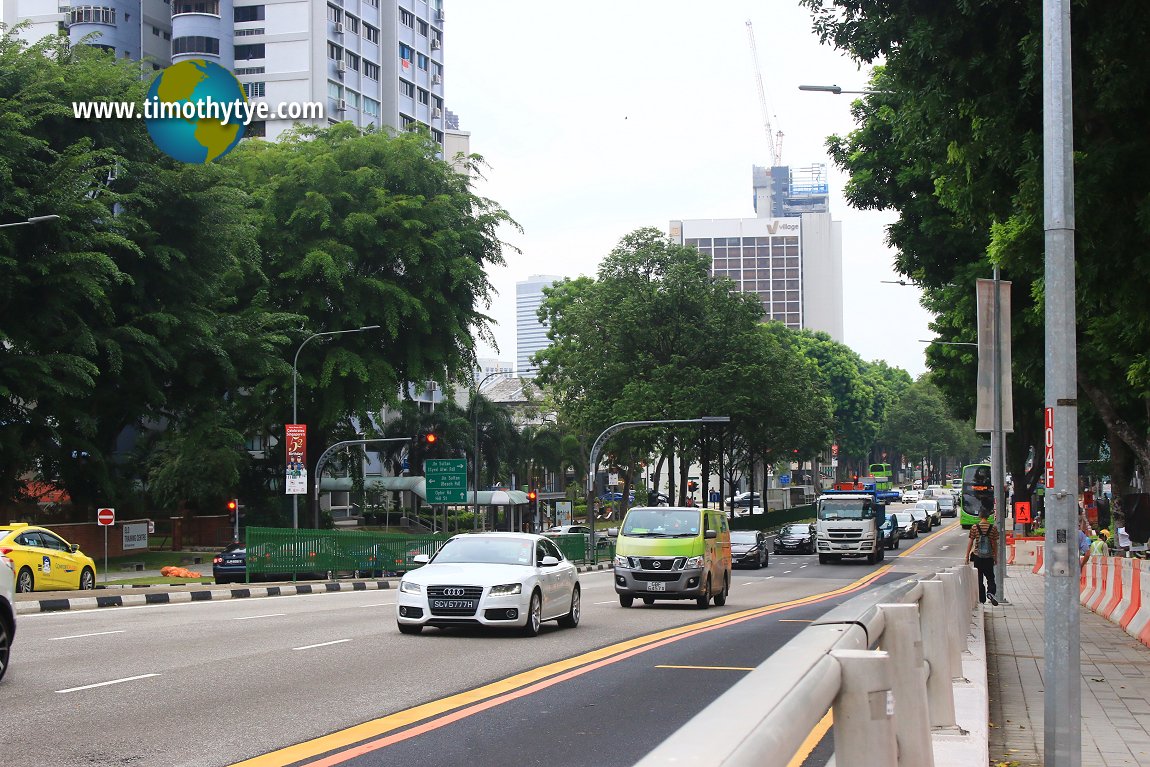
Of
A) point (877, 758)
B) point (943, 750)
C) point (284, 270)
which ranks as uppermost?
point (284, 270)

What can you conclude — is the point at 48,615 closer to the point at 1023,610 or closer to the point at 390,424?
the point at 1023,610

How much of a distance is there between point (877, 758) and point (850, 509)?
159 feet

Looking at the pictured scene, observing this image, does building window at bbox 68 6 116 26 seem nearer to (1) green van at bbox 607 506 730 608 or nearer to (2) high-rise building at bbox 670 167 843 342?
(1) green van at bbox 607 506 730 608

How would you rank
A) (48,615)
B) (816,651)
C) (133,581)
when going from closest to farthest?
(816,651), (48,615), (133,581)

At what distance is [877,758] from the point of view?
146 inches

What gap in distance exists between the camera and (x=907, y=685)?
509cm

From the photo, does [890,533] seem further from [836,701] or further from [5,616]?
[836,701]

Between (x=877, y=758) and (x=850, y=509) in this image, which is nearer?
(x=877, y=758)

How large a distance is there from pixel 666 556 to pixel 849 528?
2827 centimetres

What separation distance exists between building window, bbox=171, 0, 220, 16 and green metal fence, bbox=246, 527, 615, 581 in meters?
52.6

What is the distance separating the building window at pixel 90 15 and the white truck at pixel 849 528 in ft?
181

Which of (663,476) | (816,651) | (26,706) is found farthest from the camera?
(663,476)

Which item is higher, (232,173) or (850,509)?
(232,173)

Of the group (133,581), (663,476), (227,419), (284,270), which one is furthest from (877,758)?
(663,476)
